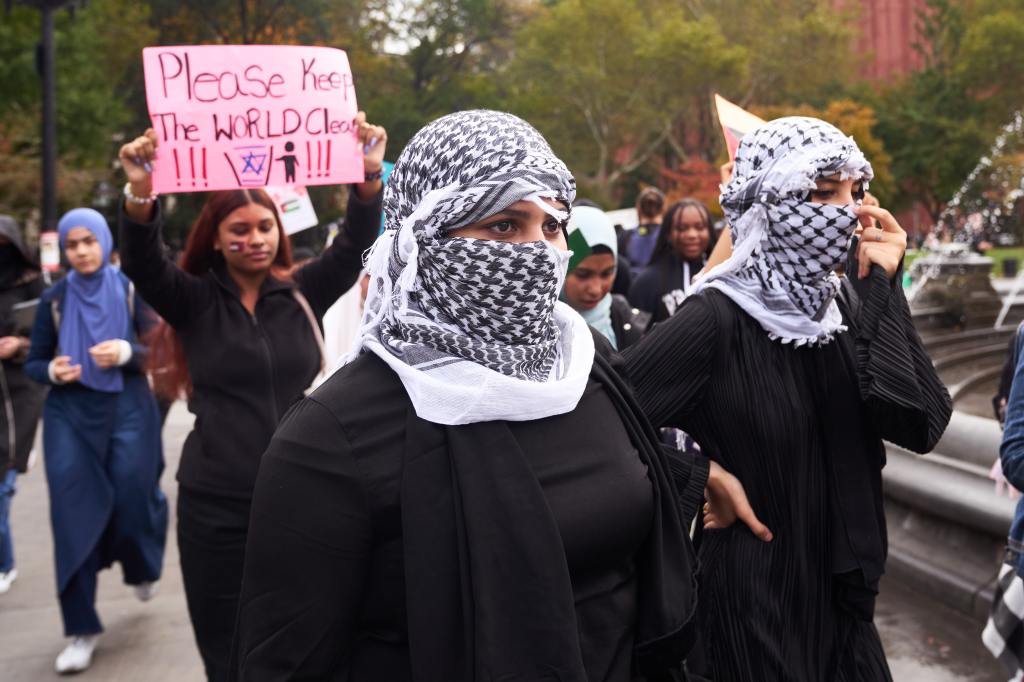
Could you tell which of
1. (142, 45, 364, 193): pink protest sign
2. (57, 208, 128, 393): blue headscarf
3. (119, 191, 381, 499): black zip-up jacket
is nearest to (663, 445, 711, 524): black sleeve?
(119, 191, 381, 499): black zip-up jacket

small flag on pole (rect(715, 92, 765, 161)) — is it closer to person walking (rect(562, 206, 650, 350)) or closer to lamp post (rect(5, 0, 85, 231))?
person walking (rect(562, 206, 650, 350))

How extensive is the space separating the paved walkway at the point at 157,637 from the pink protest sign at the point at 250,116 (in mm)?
2441

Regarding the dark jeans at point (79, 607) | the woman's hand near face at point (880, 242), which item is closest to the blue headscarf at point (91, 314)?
the dark jeans at point (79, 607)

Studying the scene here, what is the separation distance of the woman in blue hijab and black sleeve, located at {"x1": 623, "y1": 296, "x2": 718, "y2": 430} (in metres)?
3.36

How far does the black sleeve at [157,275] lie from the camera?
390cm

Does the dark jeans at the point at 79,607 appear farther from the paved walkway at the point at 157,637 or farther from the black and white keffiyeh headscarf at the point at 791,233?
the black and white keffiyeh headscarf at the point at 791,233

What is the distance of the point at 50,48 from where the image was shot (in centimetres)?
1458

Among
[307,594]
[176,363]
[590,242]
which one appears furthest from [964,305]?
[307,594]

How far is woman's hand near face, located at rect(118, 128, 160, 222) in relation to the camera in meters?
3.83

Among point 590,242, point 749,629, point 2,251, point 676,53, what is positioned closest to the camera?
point 749,629

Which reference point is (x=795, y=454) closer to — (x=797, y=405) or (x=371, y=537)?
(x=797, y=405)

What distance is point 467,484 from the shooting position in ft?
6.36

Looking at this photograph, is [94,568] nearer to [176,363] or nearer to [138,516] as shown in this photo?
[138,516]

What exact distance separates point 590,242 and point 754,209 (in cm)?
186
